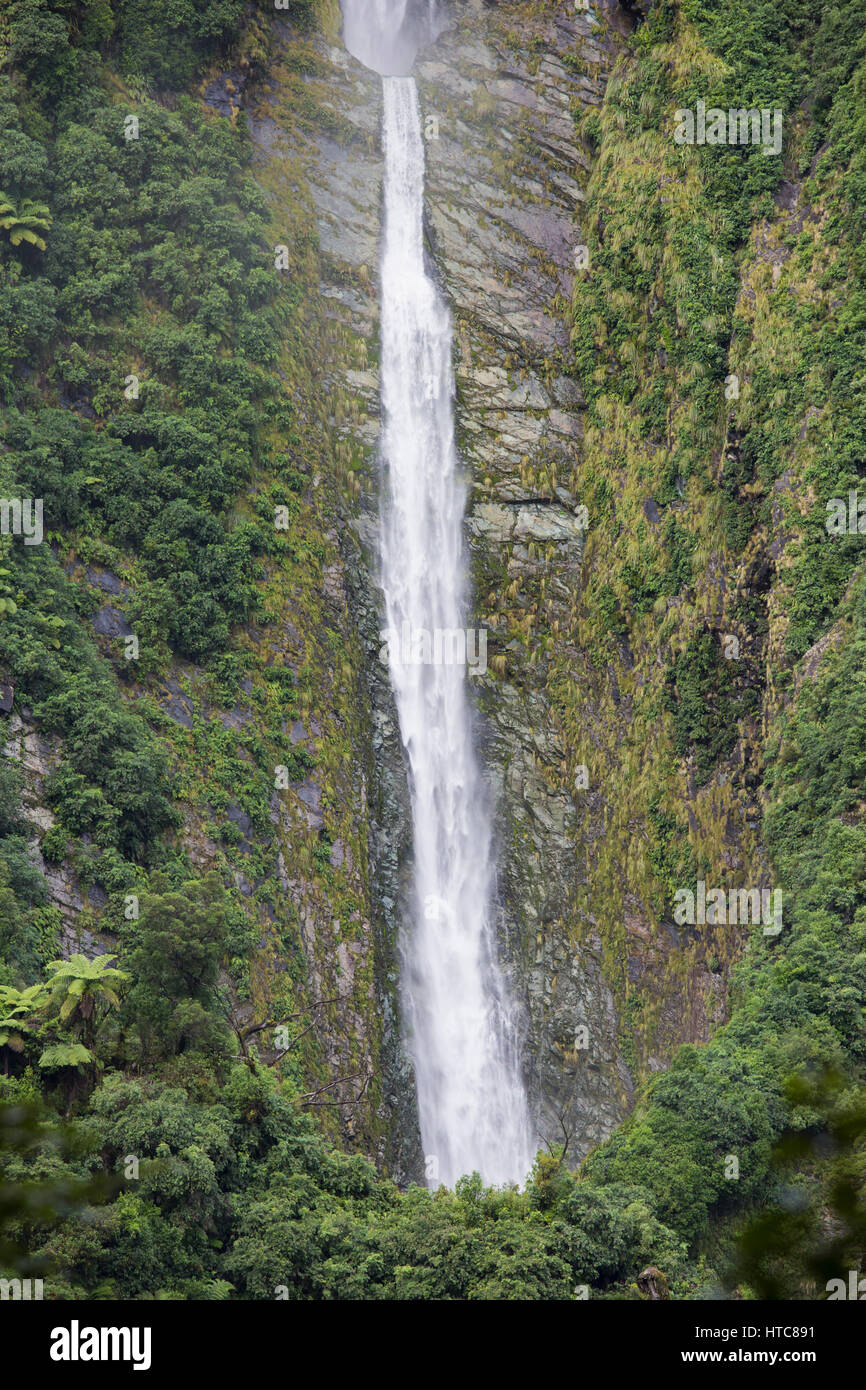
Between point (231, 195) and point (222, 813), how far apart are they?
19.9 m

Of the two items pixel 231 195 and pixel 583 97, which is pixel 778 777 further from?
pixel 583 97

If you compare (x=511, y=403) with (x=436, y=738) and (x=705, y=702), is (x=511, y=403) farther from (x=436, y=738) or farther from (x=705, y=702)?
(x=705, y=702)

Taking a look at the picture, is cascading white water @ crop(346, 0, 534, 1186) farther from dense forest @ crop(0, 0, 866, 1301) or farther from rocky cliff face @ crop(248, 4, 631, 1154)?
dense forest @ crop(0, 0, 866, 1301)

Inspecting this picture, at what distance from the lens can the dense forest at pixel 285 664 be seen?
2094 centimetres

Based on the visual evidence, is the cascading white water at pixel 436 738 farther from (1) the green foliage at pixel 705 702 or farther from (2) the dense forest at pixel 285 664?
(1) the green foliage at pixel 705 702

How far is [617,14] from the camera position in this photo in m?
45.6

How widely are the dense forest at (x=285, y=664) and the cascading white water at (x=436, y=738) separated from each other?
7.22 ft

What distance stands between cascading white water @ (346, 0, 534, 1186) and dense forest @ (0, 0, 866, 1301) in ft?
7.22

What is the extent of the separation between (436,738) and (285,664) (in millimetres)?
5433

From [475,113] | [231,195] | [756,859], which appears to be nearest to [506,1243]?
[756,859]

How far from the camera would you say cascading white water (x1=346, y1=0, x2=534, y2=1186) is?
34781 millimetres

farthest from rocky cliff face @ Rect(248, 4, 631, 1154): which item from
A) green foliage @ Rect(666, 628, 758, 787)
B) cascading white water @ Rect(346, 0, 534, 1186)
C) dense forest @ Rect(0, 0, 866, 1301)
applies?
green foliage @ Rect(666, 628, 758, 787)

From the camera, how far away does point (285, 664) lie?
35281 mm

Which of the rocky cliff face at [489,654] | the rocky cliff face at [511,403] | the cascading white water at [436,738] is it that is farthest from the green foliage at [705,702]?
the cascading white water at [436,738]
